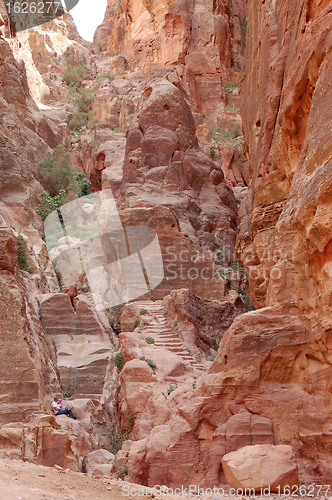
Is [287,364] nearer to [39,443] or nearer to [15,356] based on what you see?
[39,443]

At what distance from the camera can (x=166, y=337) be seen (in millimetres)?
18484

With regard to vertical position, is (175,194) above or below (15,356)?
above

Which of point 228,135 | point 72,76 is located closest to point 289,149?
point 228,135

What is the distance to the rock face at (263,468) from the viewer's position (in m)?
7.16

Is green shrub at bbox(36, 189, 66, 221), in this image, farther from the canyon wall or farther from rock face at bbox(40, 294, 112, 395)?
the canyon wall

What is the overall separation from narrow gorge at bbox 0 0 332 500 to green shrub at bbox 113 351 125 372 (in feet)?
0.32

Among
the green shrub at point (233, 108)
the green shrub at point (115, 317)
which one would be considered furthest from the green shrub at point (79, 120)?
the green shrub at point (115, 317)

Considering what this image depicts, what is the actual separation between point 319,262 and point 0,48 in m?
29.9

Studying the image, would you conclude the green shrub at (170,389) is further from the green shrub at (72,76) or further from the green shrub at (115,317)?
the green shrub at (72,76)

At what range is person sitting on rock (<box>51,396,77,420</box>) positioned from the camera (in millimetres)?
13869

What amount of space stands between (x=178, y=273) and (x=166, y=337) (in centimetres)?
569

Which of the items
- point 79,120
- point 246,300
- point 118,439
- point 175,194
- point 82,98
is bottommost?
point 118,439

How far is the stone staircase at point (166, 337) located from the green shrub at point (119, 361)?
131 centimetres

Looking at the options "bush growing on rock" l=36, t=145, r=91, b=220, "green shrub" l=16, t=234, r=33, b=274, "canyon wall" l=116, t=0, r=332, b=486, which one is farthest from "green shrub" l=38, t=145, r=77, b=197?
"canyon wall" l=116, t=0, r=332, b=486
